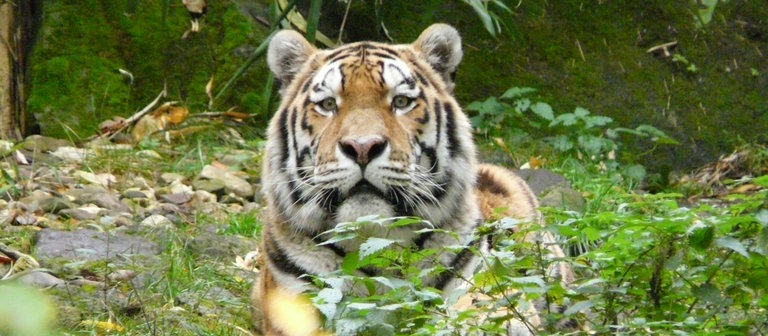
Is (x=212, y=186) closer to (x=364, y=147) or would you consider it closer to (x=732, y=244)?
(x=364, y=147)

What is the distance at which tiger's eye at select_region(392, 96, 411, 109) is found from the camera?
12.8ft

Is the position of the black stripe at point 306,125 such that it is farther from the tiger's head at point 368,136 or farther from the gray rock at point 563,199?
the gray rock at point 563,199

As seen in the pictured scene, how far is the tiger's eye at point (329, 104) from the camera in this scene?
3910 millimetres

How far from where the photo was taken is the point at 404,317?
2.57 m

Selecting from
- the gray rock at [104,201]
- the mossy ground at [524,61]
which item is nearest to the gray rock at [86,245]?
the gray rock at [104,201]

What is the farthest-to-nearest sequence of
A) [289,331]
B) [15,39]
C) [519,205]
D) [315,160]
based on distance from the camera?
1. [15,39]
2. [519,205]
3. [315,160]
4. [289,331]

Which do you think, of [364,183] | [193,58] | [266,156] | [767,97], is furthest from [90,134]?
[767,97]

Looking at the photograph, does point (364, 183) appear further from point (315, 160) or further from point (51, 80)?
point (51, 80)

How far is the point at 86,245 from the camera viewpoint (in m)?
4.74

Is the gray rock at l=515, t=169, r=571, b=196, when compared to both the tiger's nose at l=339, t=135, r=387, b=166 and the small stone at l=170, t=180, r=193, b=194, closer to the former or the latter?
the small stone at l=170, t=180, r=193, b=194

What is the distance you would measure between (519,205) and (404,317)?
218 cm

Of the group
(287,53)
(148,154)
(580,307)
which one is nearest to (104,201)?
(148,154)

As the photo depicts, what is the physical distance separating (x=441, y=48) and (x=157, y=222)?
6.74 feet

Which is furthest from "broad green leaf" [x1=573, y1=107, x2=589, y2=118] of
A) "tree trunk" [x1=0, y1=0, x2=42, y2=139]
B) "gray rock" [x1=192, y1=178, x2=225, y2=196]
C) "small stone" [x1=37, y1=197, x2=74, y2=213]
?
"tree trunk" [x1=0, y1=0, x2=42, y2=139]
